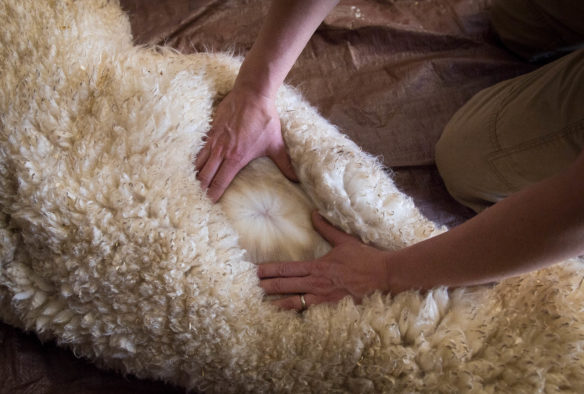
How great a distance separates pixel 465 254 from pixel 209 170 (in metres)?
0.44

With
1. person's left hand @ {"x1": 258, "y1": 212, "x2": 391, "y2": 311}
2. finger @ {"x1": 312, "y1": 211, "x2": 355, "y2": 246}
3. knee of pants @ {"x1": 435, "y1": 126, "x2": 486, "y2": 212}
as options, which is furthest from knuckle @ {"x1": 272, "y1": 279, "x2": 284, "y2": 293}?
knee of pants @ {"x1": 435, "y1": 126, "x2": 486, "y2": 212}

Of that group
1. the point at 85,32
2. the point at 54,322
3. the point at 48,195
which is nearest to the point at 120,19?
the point at 85,32

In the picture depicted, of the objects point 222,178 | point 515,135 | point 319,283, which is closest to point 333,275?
point 319,283

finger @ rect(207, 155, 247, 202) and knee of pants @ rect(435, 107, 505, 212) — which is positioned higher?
finger @ rect(207, 155, 247, 202)

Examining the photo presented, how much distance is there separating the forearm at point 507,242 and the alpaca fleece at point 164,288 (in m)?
0.04

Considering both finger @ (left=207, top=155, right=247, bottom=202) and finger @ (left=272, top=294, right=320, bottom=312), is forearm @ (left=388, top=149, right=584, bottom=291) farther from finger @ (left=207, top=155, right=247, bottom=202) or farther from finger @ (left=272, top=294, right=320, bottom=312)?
finger @ (left=207, top=155, right=247, bottom=202)

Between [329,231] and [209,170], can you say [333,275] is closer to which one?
[329,231]

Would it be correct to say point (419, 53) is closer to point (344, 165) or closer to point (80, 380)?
point (344, 165)

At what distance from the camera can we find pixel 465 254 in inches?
23.9

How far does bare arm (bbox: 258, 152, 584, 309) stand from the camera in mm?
511

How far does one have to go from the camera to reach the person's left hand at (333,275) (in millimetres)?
700

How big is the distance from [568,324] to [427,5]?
99 cm

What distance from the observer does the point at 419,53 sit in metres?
1.25

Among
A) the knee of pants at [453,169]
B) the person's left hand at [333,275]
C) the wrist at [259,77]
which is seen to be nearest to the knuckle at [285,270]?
the person's left hand at [333,275]
